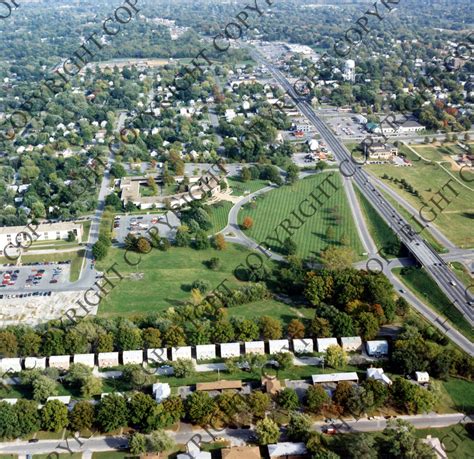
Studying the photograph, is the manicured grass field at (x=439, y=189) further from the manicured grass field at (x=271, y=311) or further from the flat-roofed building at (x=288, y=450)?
the flat-roofed building at (x=288, y=450)

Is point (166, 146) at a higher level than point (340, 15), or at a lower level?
lower

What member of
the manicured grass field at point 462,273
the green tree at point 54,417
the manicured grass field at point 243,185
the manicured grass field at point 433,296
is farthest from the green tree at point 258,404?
the manicured grass field at point 243,185

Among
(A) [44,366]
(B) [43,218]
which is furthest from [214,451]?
(B) [43,218]

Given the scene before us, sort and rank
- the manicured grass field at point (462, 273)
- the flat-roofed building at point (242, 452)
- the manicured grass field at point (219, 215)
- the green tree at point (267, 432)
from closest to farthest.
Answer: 1. the flat-roofed building at point (242, 452)
2. the green tree at point (267, 432)
3. the manicured grass field at point (462, 273)
4. the manicured grass field at point (219, 215)

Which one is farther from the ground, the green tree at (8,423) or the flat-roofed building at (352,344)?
the flat-roofed building at (352,344)

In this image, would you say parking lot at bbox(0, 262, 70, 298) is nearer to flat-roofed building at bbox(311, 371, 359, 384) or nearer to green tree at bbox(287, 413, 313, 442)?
flat-roofed building at bbox(311, 371, 359, 384)

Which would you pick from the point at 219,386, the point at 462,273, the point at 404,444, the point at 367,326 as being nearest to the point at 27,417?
the point at 219,386

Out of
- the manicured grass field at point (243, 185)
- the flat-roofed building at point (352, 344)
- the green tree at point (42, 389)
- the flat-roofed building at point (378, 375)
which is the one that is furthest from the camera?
the manicured grass field at point (243, 185)

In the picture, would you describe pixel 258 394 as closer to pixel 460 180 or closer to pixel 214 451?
pixel 214 451
